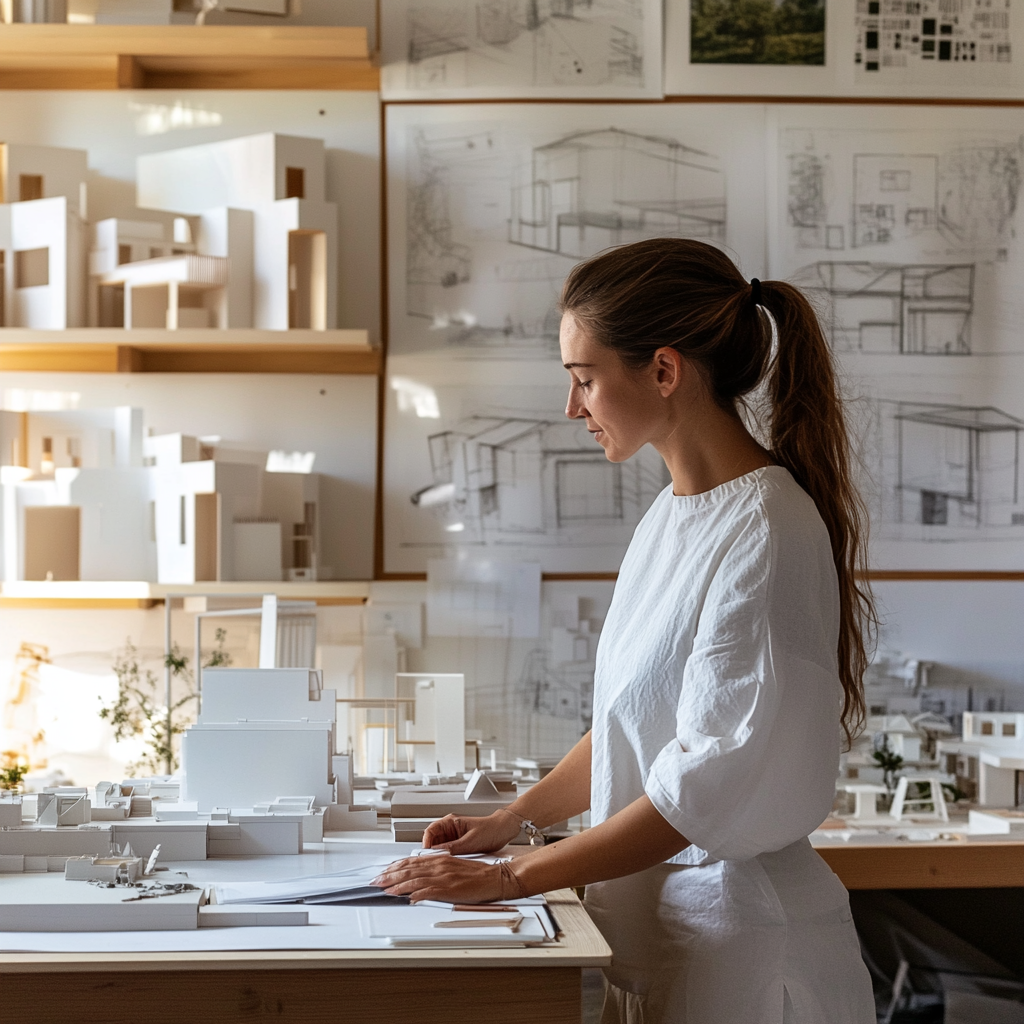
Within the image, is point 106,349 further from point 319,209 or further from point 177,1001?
point 177,1001

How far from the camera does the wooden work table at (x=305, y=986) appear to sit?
925mm

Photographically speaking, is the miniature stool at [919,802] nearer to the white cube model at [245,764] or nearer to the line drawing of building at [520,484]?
the line drawing of building at [520,484]

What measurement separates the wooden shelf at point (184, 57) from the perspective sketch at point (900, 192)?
0.91 metres

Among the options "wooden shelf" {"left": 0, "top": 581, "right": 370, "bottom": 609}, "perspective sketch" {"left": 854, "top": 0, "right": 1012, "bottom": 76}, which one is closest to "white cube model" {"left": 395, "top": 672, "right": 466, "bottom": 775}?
"wooden shelf" {"left": 0, "top": 581, "right": 370, "bottom": 609}

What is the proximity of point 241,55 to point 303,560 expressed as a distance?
3.25 feet

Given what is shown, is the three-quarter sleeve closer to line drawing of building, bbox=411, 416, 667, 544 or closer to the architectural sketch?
line drawing of building, bbox=411, 416, 667, 544

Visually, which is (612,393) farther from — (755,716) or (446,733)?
(446,733)

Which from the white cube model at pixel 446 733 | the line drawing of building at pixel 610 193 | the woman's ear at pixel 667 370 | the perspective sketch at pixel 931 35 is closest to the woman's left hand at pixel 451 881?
the woman's ear at pixel 667 370

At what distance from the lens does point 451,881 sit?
1042 mm

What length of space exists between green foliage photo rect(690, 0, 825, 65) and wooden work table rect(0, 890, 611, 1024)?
1.91 m

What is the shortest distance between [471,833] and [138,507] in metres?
1.19

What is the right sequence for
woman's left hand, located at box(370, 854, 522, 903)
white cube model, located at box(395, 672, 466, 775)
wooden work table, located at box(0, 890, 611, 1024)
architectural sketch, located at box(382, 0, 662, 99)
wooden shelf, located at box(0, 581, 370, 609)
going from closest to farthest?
wooden work table, located at box(0, 890, 611, 1024), woman's left hand, located at box(370, 854, 522, 903), white cube model, located at box(395, 672, 466, 775), wooden shelf, located at box(0, 581, 370, 609), architectural sketch, located at box(382, 0, 662, 99)

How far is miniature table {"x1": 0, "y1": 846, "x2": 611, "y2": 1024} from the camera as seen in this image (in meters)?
0.93

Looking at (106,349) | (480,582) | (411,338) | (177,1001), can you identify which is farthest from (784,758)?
(106,349)
